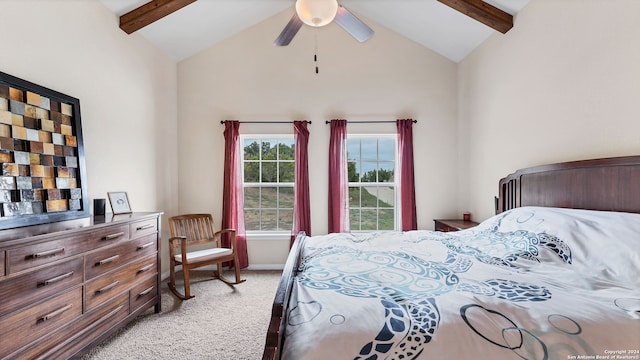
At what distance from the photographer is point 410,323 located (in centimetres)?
98

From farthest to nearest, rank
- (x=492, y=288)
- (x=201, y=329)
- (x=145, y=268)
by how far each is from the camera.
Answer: (x=145, y=268)
(x=201, y=329)
(x=492, y=288)

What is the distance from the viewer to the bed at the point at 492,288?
2.99ft

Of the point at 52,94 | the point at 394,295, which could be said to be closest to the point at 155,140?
the point at 52,94

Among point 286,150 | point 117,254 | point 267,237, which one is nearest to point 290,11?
point 286,150

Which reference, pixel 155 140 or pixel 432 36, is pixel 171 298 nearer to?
pixel 155 140

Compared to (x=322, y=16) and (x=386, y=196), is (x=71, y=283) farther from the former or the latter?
(x=386, y=196)

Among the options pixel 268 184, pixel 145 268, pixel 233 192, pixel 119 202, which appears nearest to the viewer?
pixel 145 268

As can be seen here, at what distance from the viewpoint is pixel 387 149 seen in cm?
407

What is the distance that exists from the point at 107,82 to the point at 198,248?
7.33 ft

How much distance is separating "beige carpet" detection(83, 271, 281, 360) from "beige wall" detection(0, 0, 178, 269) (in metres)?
1.21

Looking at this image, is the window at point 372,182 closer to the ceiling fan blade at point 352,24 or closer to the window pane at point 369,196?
the window pane at point 369,196

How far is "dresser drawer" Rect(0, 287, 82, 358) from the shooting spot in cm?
145

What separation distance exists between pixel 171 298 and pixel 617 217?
11.9 ft

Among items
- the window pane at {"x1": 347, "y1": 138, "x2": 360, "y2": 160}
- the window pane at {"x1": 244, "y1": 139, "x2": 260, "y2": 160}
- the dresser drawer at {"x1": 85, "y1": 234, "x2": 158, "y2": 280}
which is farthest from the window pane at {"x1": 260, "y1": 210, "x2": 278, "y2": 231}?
the dresser drawer at {"x1": 85, "y1": 234, "x2": 158, "y2": 280}
